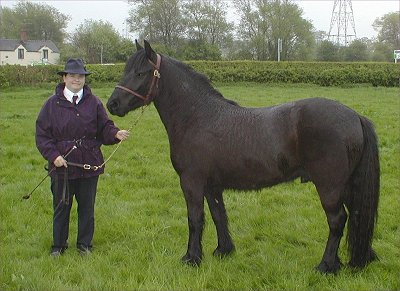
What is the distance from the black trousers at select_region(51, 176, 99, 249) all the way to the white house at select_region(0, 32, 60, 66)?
62402mm

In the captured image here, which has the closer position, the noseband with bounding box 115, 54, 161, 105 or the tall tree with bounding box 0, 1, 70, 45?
the noseband with bounding box 115, 54, 161, 105

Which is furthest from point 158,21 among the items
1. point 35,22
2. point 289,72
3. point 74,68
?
point 74,68

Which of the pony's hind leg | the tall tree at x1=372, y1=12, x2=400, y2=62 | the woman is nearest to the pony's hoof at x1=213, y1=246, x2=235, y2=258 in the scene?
the pony's hind leg

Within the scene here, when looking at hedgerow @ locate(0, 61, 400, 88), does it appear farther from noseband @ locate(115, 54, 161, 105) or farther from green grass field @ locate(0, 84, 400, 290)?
noseband @ locate(115, 54, 161, 105)

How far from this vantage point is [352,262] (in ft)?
13.6

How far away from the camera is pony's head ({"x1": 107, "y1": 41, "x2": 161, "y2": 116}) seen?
4.31m

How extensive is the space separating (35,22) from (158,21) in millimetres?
34978

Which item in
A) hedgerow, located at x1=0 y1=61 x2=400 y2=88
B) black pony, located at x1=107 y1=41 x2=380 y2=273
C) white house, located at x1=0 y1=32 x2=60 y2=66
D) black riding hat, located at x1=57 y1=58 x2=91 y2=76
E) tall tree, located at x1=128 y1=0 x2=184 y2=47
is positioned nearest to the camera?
black pony, located at x1=107 y1=41 x2=380 y2=273

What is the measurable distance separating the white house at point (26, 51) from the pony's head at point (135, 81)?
206ft

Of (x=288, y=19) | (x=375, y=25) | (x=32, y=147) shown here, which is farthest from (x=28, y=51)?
(x=32, y=147)

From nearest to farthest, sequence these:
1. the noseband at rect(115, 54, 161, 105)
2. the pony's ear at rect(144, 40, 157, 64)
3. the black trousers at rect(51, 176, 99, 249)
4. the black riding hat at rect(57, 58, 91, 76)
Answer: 1. the pony's ear at rect(144, 40, 157, 64)
2. the noseband at rect(115, 54, 161, 105)
3. the black riding hat at rect(57, 58, 91, 76)
4. the black trousers at rect(51, 176, 99, 249)

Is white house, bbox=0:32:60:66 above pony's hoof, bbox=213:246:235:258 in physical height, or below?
above

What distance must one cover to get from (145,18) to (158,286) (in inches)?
1641

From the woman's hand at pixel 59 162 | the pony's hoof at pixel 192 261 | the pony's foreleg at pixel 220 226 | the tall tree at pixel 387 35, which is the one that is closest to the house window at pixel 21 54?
the tall tree at pixel 387 35
